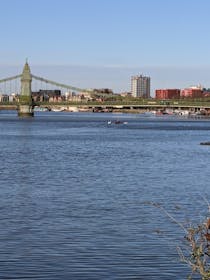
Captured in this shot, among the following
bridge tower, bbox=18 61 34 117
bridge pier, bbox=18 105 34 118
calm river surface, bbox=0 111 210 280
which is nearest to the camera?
calm river surface, bbox=0 111 210 280

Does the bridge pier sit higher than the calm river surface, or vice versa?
the calm river surface

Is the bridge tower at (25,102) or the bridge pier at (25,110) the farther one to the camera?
the bridge pier at (25,110)

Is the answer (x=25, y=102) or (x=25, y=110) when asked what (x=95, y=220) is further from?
(x=25, y=110)

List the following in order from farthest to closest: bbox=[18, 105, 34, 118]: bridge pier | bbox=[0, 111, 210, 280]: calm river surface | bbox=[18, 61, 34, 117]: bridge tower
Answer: bbox=[18, 105, 34, 118]: bridge pier
bbox=[18, 61, 34, 117]: bridge tower
bbox=[0, 111, 210, 280]: calm river surface

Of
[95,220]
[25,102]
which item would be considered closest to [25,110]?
[25,102]

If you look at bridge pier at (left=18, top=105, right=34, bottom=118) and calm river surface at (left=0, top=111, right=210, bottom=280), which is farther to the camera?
bridge pier at (left=18, top=105, right=34, bottom=118)

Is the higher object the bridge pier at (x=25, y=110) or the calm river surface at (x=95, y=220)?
the calm river surface at (x=95, y=220)

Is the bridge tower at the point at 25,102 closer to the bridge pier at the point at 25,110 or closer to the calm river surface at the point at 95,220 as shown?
the bridge pier at the point at 25,110

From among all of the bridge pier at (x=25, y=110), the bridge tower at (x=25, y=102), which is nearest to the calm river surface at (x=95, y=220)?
the bridge tower at (x=25, y=102)

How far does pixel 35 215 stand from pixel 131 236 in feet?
14.1

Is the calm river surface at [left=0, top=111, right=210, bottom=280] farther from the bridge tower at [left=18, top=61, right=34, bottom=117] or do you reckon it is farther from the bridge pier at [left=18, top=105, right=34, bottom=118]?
the bridge pier at [left=18, top=105, right=34, bottom=118]

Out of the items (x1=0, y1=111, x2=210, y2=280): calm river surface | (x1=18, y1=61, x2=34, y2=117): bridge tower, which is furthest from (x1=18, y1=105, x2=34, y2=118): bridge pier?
(x1=0, y1=111, x2=210, y2=280): calm river surface

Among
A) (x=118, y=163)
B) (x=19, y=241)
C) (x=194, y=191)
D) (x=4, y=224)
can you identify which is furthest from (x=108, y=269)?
(x=118, y=163)

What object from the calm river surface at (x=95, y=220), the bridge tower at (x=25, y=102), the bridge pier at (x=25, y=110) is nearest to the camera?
the calm river surface at (x=95, y=220)
